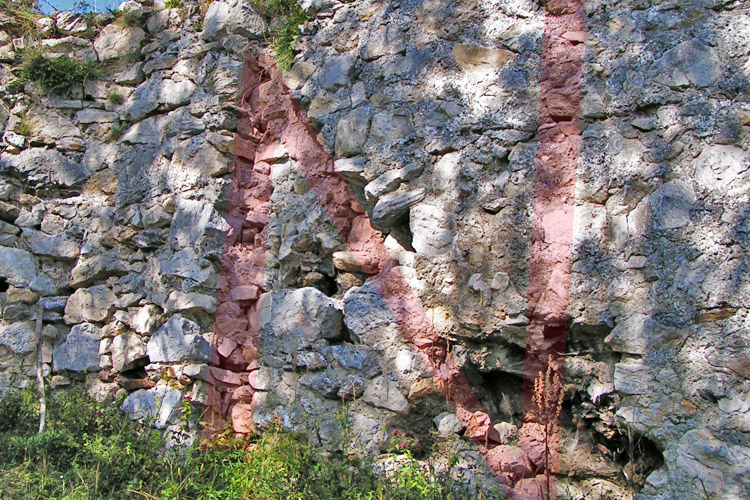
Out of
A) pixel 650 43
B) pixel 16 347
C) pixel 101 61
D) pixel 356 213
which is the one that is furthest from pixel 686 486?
pixel 101 61

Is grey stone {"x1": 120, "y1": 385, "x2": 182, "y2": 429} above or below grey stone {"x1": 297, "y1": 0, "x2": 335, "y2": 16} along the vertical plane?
below

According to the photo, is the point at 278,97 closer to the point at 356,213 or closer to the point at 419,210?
the point at 356,213

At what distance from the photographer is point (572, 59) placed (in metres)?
3.29

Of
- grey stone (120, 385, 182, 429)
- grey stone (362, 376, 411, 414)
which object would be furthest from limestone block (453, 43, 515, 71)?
grey stone (120, 385, 182, 429)

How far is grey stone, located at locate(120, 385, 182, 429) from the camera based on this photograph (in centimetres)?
393

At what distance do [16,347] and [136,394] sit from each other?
1.16 meters

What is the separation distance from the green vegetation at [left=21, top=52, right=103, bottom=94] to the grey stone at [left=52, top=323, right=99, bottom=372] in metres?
2.09

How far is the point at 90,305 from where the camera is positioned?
4.59 m

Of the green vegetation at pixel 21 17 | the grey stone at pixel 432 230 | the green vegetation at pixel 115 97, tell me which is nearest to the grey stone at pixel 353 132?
the grey stone at pixel 432 230

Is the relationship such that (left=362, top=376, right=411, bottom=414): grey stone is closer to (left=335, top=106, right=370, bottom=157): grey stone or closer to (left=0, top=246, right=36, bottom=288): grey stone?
(left=335, top=106, right=370, bottom=157): grey stone

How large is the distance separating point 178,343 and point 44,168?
2090 mm

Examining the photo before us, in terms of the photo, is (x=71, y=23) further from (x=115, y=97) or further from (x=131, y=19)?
(x=115, y=97)

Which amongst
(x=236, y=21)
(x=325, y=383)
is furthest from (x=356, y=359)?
(x=236, y=21)

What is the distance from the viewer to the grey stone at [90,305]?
4.56m
